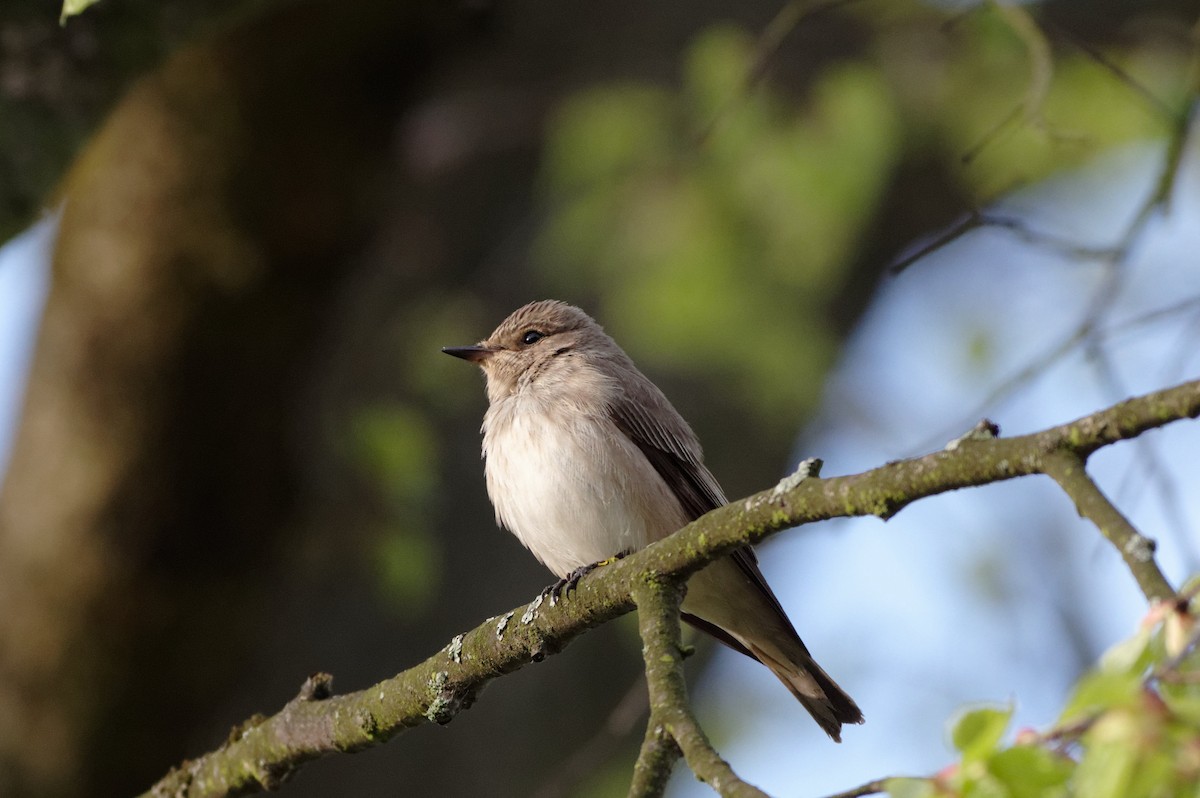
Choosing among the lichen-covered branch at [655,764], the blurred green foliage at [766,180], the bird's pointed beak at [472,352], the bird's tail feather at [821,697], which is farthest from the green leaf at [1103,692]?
the blurred green foliage at [766,180]

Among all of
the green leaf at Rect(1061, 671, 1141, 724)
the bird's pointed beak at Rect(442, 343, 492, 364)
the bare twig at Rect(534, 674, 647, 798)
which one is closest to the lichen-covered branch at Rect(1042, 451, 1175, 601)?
the green leaf at Rect(1061, 671, 1141, 724)

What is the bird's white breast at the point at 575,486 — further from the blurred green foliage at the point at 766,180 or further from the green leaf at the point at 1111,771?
the green leaf at the point at 1111,771

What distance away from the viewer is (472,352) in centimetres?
630

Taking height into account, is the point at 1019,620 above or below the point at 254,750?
above

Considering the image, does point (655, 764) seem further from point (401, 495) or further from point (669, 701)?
point (401, 495)

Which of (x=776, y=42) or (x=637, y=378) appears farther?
(x=637, y=378)

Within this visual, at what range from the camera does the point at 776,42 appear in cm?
552

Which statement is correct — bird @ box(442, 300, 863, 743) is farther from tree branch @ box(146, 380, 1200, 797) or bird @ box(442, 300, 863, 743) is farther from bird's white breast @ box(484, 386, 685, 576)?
tree branch @ box(146, 380, 1200, 797)

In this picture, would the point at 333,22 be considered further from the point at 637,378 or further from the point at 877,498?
the point at 877,498

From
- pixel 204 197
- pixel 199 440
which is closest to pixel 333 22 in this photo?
pixel 204 197

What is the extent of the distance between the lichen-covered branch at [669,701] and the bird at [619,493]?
177 centimetres

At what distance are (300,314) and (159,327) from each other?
2.26 ft

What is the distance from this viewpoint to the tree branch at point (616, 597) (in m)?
2.21

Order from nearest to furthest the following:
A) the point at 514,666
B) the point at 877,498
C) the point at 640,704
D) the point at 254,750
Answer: the point at 877,498 < the point at 514,666 < the point at 254,750 < the point at 640,704
